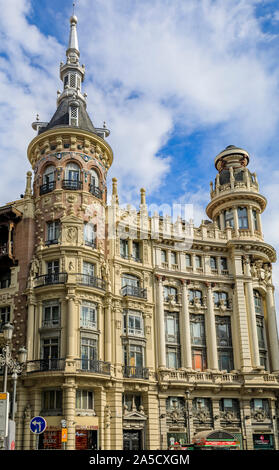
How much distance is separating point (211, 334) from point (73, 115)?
25333 mm

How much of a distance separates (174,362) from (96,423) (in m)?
10.9

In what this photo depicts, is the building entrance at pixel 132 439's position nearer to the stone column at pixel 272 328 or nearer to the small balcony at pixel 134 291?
the small balcony at pixel 134 291

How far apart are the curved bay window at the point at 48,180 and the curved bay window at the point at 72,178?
118 centimetres

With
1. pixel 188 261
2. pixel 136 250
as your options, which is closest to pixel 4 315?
pixel 136 250

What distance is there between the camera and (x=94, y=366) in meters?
39.9

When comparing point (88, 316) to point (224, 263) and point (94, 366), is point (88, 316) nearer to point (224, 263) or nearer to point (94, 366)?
point (94, 366)

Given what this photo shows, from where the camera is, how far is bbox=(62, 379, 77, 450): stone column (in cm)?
3656

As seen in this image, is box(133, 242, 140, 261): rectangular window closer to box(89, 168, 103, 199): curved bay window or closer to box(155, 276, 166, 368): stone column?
box(155, 276, 166, 368): stone column

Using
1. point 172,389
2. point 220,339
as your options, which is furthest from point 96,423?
point 220,339

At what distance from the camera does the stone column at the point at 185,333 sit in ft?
154

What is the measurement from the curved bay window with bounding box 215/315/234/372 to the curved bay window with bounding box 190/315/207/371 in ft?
5.05

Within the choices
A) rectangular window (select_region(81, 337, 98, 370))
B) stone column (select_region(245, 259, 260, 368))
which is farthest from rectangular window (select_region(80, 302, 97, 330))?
stone column (select_region(245, 259, 260, 368))

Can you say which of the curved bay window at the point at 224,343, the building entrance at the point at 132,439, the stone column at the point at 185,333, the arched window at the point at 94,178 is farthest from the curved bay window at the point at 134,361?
the arched window at the point at 94,178
